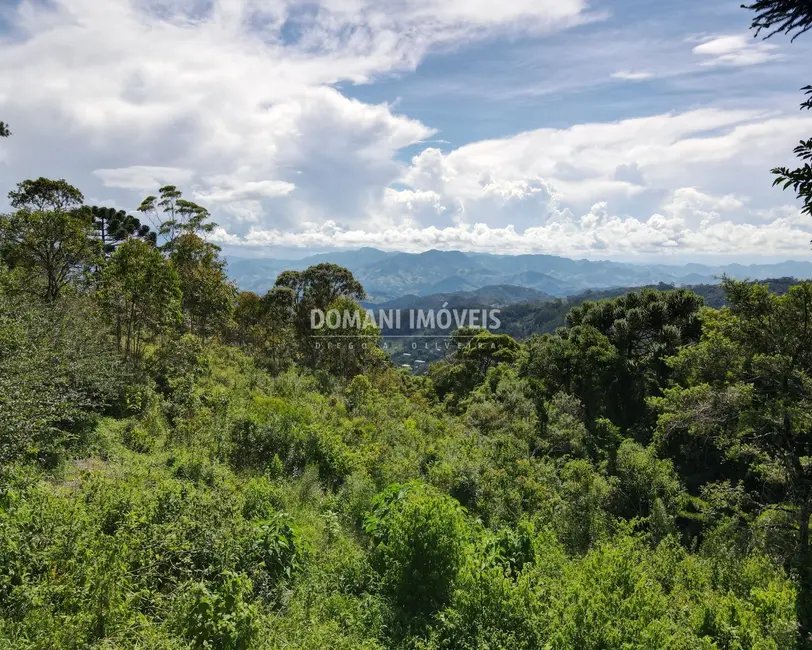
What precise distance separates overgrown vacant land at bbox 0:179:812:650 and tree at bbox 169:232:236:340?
12.6 ft

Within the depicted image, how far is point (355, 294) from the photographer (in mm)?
30312

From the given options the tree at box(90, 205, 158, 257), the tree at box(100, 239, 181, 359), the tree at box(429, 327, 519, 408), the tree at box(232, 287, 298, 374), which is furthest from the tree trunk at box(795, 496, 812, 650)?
the tree at box(90, 205, 158, 257)

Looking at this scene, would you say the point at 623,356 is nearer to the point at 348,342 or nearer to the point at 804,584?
the point at 348,342

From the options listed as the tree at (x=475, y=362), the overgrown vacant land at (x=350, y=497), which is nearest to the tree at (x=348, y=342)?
the overgrown vacant land at (x=350, y=497)

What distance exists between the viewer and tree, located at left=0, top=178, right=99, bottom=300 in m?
14.3

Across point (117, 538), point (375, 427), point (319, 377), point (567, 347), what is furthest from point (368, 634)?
point (567, 347)

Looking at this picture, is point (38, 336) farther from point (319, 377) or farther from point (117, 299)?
point (319, 377)

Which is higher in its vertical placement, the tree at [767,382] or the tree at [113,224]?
the tree at [113,224]

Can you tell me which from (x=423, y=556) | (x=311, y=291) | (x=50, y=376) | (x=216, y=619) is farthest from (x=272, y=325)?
(x=216, y=619)

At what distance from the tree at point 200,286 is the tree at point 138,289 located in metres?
6.93

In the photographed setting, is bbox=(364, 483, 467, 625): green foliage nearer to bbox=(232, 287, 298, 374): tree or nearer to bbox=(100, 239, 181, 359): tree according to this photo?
bbox=(100, 239, 181, 359): tree

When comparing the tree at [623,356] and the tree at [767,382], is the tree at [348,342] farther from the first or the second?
the tree at [767,382]

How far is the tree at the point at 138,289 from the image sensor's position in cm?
1438

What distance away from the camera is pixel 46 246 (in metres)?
Result: 14.6
